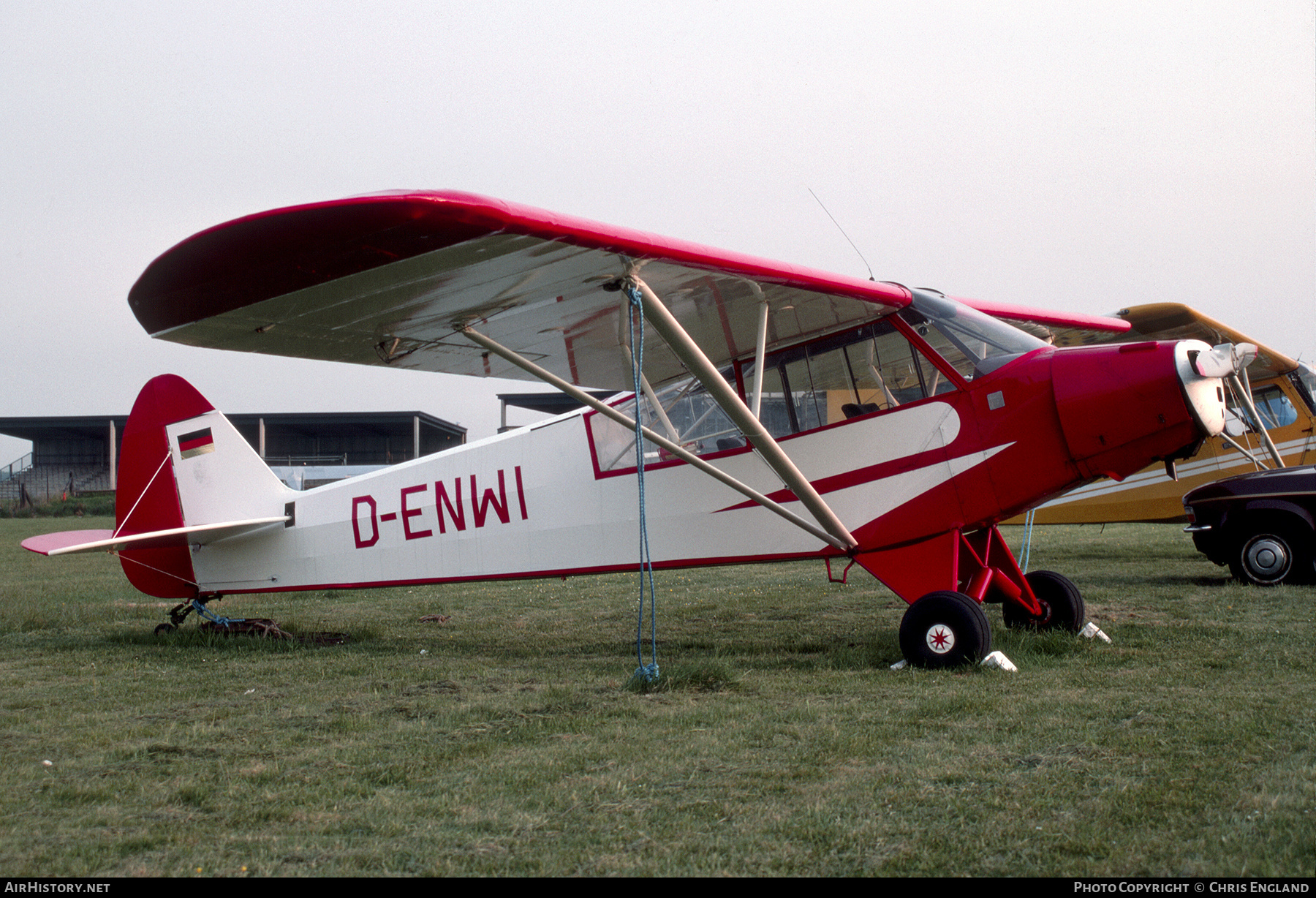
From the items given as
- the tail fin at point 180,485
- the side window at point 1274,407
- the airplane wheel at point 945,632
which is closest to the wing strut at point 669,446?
the airplane wheel at point 945,632

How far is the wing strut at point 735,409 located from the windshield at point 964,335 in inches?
50.1

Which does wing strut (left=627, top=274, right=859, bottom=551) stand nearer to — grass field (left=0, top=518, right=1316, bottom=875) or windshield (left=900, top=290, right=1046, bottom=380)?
grass field (left=0, top=518, right=1316, bottom=875)

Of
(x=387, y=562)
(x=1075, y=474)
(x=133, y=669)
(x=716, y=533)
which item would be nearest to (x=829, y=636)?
(x=716, y=533)

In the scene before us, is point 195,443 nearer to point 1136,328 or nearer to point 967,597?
point 967,597

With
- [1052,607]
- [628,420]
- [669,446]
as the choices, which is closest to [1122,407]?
[1052,607]

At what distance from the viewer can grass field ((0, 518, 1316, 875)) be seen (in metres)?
2.72

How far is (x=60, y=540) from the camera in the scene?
724 cm

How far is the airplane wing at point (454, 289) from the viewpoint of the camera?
14.2 feet

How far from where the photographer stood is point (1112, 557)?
13695 millimetres

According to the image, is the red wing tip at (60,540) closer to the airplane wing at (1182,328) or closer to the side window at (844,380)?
the side window at (844,380)

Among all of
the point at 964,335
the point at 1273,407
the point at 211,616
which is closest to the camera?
the point at 964,335

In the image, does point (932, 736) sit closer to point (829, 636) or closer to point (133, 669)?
point (829, 636)

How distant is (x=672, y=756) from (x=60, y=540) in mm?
5844

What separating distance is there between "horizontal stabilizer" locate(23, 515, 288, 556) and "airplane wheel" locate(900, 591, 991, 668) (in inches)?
211
